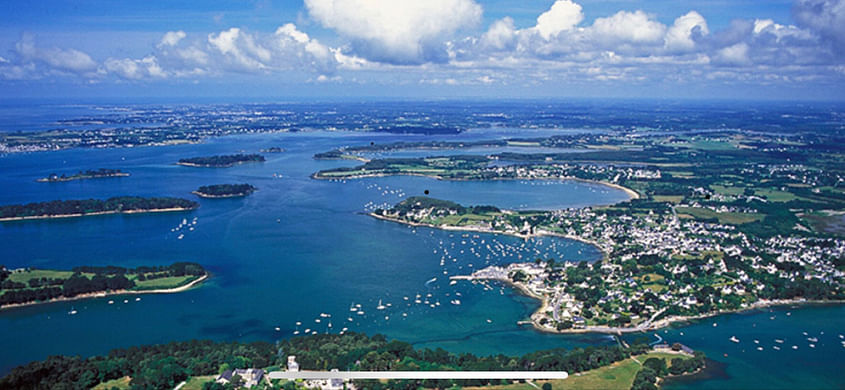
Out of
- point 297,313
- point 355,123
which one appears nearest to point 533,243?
point 297,313

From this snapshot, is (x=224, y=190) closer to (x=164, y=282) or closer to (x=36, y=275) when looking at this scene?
(x=36, y=275)

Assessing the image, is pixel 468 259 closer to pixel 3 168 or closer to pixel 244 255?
pixel 244 255

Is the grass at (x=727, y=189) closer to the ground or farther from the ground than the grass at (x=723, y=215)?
farther from the ground

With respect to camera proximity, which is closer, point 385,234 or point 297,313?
point 297,313

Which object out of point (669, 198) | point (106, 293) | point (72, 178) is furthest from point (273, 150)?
point (106, 293)

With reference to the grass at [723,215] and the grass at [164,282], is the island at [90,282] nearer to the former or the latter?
the grass at [164,282]

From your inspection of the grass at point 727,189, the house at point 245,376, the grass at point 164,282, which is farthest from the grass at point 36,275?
the grass at point 727,189
